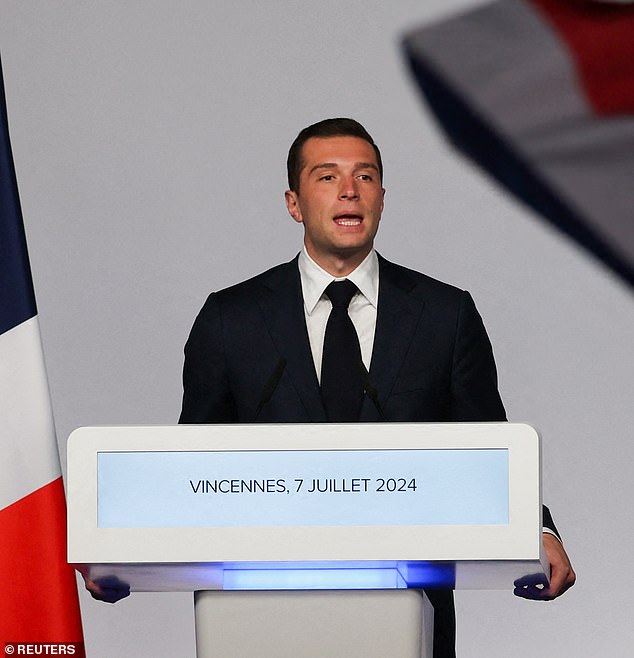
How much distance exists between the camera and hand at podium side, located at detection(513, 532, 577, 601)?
5.12 feet

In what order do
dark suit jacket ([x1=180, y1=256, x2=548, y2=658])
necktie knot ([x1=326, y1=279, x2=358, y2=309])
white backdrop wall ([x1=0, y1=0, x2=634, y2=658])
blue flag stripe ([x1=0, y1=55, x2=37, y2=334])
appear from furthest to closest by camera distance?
white backdrop wall ([x1=0, y1=0, x2=634, y2=658]) → blue flag stripe ([x1=0, y1=55, x2=37, y2=334]) → necktie knot ([x1=326, y1=279, x2=358, y2=309]) → dark suit jacket ([x1=180, y1=256, x2=548, y2=658])

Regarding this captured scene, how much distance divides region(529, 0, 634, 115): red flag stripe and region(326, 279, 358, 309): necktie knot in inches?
55.6

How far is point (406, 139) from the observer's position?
310 cm

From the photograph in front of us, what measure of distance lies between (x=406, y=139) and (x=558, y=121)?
0.38m

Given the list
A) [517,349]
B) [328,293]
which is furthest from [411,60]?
[328,293]

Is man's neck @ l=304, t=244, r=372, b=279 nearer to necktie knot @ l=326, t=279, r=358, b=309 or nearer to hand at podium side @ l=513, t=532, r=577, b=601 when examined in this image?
necktie knot @ l=326, t=279, r=358, b=309

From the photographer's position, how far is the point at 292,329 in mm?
2004

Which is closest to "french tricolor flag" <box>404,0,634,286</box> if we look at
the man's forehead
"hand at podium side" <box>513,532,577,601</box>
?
the man's forehead

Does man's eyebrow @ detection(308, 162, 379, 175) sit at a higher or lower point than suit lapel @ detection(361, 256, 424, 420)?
higher

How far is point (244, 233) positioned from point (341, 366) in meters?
1.18

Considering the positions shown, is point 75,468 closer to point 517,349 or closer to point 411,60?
point 517,349

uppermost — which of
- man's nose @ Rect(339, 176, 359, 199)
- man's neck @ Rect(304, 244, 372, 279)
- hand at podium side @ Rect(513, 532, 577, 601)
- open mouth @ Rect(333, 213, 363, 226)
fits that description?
man's nose @ Rect(339, 176, 359, 199)

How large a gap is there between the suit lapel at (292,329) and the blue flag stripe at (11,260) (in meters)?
0.73

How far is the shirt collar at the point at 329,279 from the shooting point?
2.03 meters
